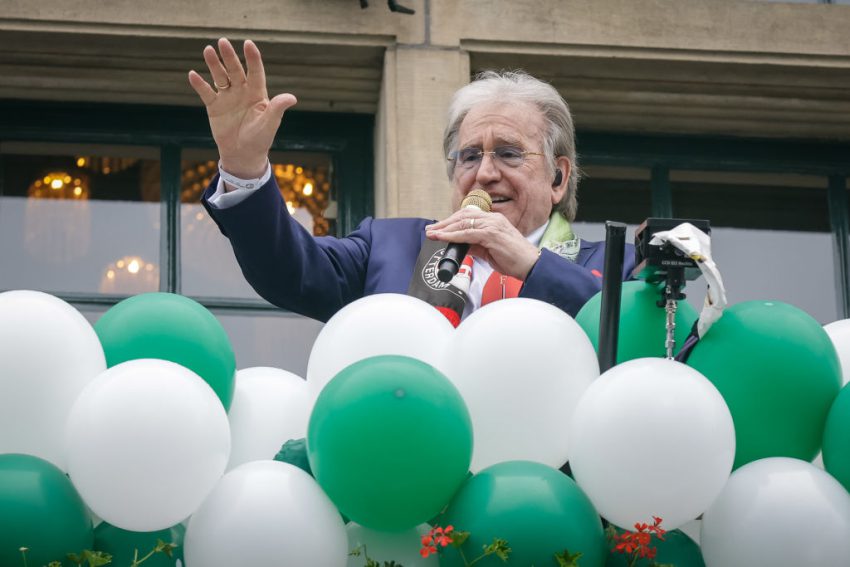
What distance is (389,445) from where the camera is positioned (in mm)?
2477

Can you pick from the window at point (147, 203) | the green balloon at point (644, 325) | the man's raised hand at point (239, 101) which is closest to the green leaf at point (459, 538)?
the green balloon at point (644, 325)

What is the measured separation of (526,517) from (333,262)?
1639 millimetres

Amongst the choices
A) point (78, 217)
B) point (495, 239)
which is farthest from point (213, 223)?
point (495, 239)

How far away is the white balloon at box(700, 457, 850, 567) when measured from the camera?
2.53 metres

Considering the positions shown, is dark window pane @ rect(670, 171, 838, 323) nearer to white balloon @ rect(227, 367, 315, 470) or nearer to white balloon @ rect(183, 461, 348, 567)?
white balloon @ rect(227, 367, 315, 470)

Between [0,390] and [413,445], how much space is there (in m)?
0.73

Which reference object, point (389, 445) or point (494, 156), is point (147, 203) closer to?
point (494, 156)

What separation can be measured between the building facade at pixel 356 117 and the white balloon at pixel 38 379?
3.33 meters

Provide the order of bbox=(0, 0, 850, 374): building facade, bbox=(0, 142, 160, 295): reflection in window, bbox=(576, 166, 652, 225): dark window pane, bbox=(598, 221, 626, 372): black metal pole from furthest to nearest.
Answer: bbox=(576, 166, 652, 225): dark window pane < bbox=(0, 142, 160, 295): reflection in window < bbox=(0, 0, 850, 374): building facade < bbox=(598, 221, 626, 372): black metal pole

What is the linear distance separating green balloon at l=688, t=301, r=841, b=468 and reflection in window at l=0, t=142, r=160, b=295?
4.00m

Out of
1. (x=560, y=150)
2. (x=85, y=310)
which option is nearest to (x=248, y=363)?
(x=85, y=310)

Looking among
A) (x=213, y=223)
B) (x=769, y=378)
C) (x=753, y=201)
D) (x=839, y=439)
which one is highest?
(x=753, y=201)

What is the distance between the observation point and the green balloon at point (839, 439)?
2637mm

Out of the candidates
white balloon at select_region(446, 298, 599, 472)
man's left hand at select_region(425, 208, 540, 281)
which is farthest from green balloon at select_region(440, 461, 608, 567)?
man's left hand at select_region(425, 208, 540, 281)
